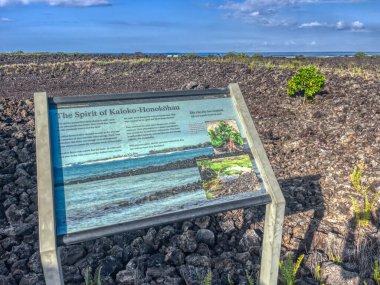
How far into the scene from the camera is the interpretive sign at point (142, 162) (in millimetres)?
2908

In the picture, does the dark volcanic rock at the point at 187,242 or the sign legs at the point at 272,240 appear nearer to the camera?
the sign legs at the point at 272,240

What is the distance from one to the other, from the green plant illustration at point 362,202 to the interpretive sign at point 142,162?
162 cm

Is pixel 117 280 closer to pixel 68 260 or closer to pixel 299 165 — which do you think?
pixel 68 260

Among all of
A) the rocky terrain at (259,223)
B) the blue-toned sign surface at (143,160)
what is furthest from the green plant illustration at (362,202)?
the blue-toned sign surface at (143,160)

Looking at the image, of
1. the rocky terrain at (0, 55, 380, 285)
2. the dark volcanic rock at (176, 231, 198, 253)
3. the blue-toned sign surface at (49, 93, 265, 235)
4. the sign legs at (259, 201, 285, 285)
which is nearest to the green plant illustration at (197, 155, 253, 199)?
the blue-toned sign surface at (49, 93, 265, 235)

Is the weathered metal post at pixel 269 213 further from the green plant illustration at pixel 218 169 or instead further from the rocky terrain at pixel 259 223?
the rocky terrain at pixel 259 223

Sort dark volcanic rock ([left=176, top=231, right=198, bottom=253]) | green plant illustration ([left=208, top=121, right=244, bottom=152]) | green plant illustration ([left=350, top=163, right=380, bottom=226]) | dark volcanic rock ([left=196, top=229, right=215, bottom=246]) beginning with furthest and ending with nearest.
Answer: green plant illustration ([left=350, top=163, right=380, bottom=226])
dark volcanic rock ([left=196, top=229, right=215, bottom=246])
dark volcanic rock ([left=176, top=231, right=198, bottom=253])
green plant illustration ([left=208, top=121, right=244, bottom=152])

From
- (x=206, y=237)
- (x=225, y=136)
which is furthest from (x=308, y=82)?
(x=225, y=136)

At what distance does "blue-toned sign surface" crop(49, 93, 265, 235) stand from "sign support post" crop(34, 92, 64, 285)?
3.0 inches

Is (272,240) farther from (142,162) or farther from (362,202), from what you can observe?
(362,202)

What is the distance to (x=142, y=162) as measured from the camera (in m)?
3.20

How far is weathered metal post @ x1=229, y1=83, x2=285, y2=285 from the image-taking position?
340cm

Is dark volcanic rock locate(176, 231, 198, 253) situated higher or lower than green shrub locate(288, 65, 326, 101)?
lower

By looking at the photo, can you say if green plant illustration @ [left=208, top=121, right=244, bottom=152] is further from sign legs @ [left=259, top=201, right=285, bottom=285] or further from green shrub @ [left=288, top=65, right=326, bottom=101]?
green shrub @ [left=288, top=65, right=326, bottom=101]
